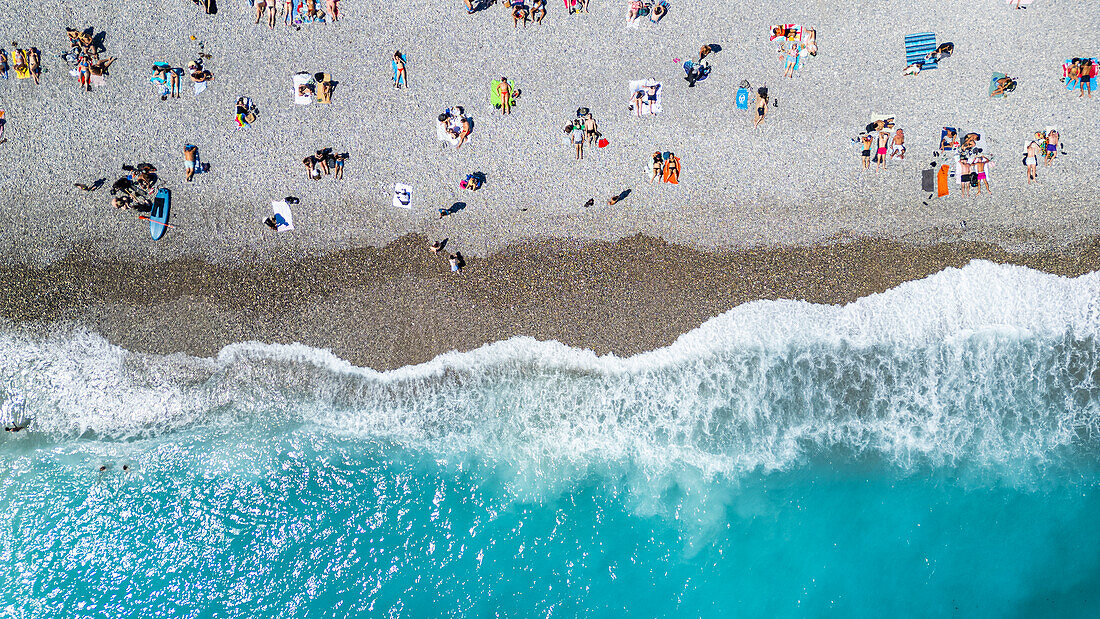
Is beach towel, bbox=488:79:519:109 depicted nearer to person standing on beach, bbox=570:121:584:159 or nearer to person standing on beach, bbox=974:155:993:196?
person standing on beach, bbox=570:121:584:159

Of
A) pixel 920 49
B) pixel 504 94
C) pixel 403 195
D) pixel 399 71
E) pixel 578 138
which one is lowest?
pixel 403 195

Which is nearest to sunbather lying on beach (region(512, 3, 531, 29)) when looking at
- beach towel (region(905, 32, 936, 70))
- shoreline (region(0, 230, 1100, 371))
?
shoreline (region(0, 230, 1100, 371))

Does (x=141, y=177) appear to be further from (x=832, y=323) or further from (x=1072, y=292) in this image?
(x=1072, y=292)

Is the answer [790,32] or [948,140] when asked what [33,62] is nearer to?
[790,32]

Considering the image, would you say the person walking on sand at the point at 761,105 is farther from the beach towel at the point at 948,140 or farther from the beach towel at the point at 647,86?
the beach towel at the point at 948,140

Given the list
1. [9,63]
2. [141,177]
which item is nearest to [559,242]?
[141,177]

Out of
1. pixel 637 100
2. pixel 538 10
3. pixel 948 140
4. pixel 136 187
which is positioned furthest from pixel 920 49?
pixel 136 187

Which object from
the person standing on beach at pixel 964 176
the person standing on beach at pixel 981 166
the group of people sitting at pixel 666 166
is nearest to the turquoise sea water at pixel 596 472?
the person standing on beach at pixel 964 176
